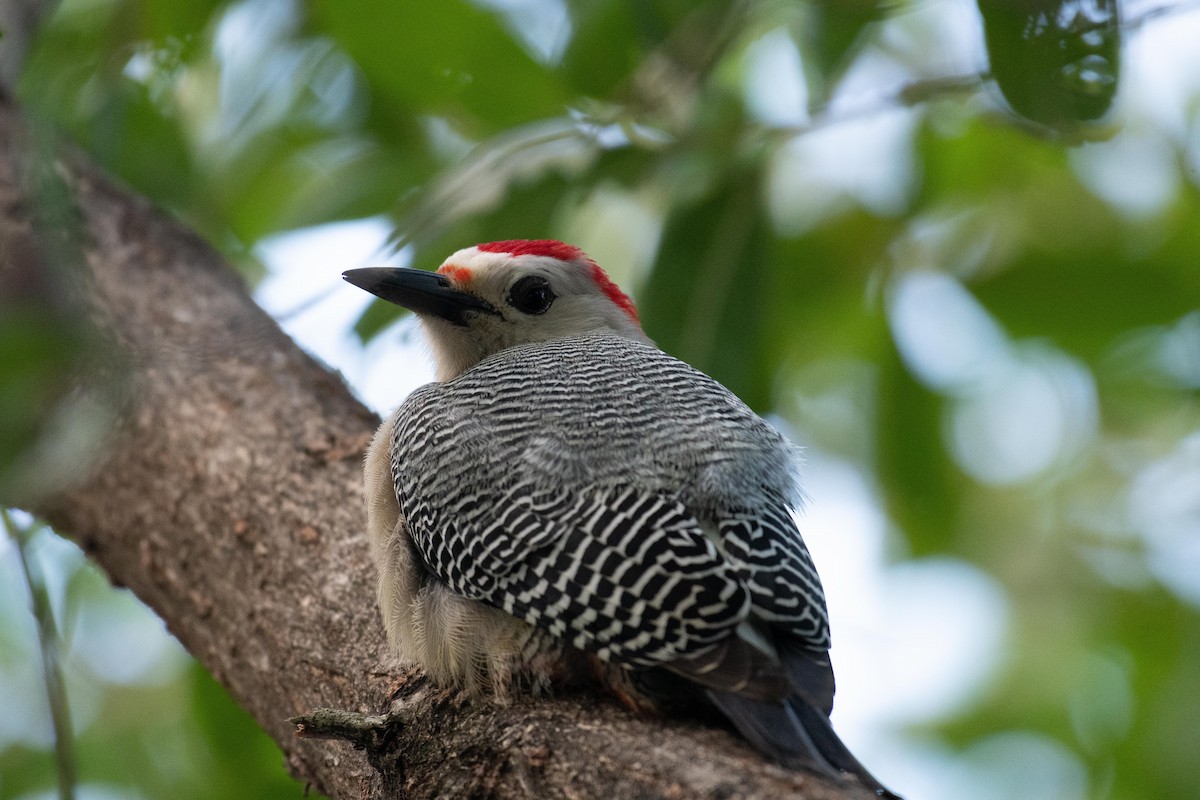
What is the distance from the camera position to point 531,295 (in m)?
4.22

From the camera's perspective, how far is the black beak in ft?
12.9

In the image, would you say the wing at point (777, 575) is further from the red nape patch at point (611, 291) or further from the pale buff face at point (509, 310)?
the red nape patch at point (611, 291)

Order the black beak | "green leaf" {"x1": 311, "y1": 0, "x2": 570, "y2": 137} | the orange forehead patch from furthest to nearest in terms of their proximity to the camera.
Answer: "green leaf" {"x1": 311, "y1": 0, "x2": 570, "y2": 137}, the orange forehead patch, the black beak

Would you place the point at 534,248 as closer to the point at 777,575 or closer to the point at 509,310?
the point at 509,310

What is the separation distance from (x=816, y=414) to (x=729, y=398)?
3489 millimetres

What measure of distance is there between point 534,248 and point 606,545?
5.51 ft

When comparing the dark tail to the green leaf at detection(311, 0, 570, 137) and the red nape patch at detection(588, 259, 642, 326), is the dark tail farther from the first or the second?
the green leaf at detection(311, 0, 570, 137)

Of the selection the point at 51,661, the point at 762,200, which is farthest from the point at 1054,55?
the point at 51,661

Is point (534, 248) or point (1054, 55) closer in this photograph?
point (1054, 55)

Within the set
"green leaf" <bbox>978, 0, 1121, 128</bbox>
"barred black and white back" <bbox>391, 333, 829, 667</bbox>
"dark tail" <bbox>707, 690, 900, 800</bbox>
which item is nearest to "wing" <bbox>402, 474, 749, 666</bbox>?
"barred black and white back" <bbox>391, 333, 829, 667</bbox>

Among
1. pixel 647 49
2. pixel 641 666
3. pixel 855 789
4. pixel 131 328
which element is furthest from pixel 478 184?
pixel 855 789

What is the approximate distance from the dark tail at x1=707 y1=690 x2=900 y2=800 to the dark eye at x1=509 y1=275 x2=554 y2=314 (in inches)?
76.6

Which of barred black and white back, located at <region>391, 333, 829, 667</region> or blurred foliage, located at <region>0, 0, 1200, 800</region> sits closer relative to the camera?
barred black and white back, located at <region>391, 333, 829, 667</region>

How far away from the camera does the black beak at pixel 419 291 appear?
3.92 metres
